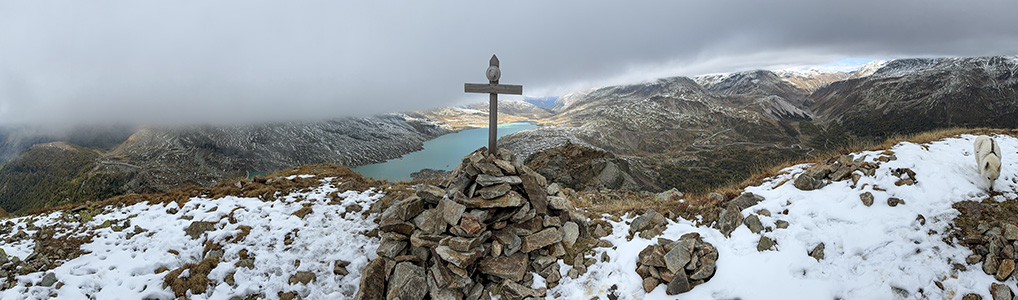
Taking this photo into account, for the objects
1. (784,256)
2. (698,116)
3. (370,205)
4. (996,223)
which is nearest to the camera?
(996,223)

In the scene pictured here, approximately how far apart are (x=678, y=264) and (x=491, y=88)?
5.60 meters

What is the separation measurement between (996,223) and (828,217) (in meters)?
1.94

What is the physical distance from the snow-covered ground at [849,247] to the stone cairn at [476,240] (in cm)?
87

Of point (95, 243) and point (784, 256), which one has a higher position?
point (784, 256)

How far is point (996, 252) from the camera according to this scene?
15.9ft

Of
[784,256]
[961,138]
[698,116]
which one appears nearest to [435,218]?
[784,256]

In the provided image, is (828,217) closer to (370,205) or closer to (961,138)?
(961,138)

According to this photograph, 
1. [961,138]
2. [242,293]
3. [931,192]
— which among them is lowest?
[242,293]

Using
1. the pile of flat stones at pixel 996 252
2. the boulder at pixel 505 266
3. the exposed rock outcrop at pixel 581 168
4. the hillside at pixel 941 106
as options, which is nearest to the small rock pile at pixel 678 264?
the boulder at pixel 505 266

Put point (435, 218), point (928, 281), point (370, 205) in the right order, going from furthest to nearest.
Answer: point (370, 205) → point (435, 218) → point (928, 281)

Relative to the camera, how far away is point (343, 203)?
33.5ft

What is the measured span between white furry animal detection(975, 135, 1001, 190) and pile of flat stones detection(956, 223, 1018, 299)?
5.95ft

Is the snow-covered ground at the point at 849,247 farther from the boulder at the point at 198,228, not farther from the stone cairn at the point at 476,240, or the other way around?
→ the boulder at the point at 198,228

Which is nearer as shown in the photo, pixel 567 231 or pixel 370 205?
pixel 567 231
